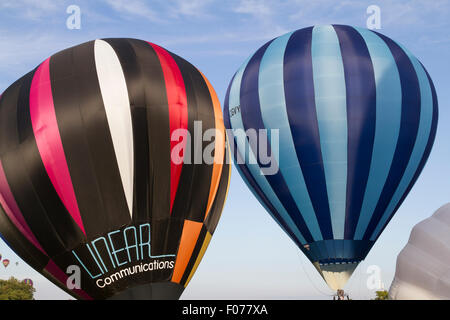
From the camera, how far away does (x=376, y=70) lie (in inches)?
743

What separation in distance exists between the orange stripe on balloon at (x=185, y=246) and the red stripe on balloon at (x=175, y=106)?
26.9 inches

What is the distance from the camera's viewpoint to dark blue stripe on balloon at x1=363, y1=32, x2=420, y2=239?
61.4 feet

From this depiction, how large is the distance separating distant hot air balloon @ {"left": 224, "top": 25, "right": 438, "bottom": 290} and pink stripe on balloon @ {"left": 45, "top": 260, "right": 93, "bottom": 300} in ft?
27.6

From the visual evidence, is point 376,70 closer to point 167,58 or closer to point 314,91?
point 314,91

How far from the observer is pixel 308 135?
18484mm

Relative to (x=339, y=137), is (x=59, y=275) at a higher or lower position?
lower

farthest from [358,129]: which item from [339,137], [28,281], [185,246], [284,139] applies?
[28,281]

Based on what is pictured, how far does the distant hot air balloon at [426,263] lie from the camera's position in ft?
51.6

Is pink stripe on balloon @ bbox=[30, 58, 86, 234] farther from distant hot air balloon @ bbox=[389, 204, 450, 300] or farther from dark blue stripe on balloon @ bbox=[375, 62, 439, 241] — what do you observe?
dark blue stripe on balloon @ bbox=[375, 62, 439, 241]

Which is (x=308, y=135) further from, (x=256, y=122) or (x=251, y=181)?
(x=251, y=181)

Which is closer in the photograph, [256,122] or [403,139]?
[403,139]

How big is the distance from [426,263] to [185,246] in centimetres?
673

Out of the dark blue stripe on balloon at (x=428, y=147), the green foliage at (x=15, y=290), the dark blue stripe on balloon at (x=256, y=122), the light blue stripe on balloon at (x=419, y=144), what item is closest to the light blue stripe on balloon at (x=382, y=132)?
the light blue stripe on balloon at (x=419, y=144)

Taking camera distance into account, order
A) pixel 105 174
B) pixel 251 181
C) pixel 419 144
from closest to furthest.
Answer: pixel 105 174 < pixel 419 144 < pixel 251 181
